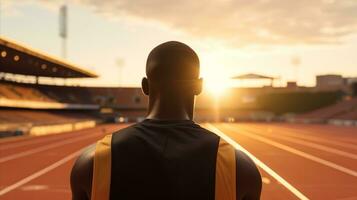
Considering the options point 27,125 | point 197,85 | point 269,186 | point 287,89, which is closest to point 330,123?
point 287,89

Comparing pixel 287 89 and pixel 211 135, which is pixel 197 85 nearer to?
pixel 211 135

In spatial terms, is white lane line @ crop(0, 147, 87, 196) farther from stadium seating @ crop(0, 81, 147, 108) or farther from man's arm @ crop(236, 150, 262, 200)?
stadium seating @ crop(0, 81, 147, 108)

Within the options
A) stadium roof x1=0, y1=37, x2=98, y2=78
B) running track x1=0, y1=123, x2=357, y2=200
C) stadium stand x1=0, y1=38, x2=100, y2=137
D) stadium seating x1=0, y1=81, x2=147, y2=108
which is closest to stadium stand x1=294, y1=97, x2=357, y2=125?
stadium seating x1=0, y1=81, x2=147, y2=108

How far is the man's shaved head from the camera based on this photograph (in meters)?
1.46

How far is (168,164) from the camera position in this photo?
4.44ft

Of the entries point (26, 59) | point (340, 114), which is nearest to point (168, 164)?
point (26, 59)

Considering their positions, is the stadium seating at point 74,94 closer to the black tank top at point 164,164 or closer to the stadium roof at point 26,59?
the stadium roof at point 26,59

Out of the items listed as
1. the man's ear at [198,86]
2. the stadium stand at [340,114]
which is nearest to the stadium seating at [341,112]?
the stadium stand at [340,114]

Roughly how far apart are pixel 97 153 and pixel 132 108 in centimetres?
7373

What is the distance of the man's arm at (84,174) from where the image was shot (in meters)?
1.40

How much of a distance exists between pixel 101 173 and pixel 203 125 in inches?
1962

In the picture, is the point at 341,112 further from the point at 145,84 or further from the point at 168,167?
the point at 168,167

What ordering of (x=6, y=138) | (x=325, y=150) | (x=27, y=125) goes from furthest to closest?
(x=27, y=125), (x=6, y=138), (x=325, y=150)

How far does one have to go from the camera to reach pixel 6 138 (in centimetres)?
2648
